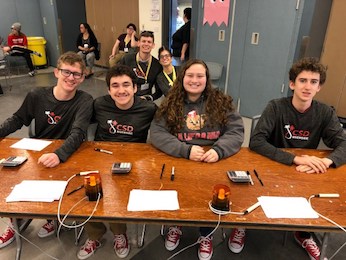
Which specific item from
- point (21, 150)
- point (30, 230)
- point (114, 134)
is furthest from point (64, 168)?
point (30, 230)

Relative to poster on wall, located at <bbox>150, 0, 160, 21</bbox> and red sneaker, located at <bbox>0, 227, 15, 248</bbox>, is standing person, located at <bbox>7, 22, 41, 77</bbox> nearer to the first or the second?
poster on wall, located at <bbox>150, 0, 160, 21</bbox>

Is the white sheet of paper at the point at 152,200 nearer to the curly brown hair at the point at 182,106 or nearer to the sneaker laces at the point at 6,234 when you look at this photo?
the curly brown hair at the point at 182,106

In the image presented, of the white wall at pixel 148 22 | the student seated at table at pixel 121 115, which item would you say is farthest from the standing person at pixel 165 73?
the white wall at pixel 148 22

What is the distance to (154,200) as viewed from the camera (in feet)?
3.97

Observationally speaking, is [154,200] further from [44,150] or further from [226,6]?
[226,6]

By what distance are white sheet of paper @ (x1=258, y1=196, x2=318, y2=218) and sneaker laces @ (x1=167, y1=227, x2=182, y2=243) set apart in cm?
82

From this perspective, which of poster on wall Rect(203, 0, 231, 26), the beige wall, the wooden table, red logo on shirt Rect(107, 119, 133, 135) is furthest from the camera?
poster on wall Rect(203, 0, 231, 26)

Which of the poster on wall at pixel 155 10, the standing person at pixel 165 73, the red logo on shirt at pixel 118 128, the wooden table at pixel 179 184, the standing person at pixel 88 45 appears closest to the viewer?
the wooden table at pixel 179 184

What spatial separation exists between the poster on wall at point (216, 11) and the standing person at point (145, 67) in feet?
5.06

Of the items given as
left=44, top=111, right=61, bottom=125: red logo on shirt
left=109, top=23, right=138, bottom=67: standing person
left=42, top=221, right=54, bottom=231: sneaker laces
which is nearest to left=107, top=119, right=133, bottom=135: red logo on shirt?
left=44, top=111, right=61, bottom=125: red logo on shirt

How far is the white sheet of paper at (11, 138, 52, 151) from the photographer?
1.67 m

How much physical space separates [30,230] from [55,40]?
647 centimetres

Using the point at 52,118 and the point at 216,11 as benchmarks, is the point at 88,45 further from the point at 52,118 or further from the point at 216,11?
the point at 52,118

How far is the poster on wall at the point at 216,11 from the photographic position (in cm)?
388
